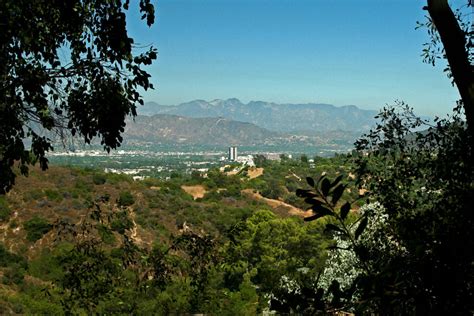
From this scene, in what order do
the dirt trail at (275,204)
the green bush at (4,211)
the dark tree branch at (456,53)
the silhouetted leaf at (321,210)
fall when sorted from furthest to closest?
1. the dirt trail at (275,204)
2. the green bush at (4,211)
3. the dark tree branch at (456,53)
4. the silhouetted leaf at (321,210)

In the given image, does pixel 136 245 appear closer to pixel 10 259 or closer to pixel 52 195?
pixel 10 259

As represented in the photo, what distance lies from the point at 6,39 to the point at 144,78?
2.87ft

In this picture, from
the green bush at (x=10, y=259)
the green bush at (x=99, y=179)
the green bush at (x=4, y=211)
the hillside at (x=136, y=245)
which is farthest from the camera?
the green bush at (x=99, y=179)

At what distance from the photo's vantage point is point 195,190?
57.9 meters

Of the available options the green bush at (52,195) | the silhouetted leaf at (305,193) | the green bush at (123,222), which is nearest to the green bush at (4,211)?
the green bush at (52,195)

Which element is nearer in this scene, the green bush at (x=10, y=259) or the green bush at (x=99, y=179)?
the green bush at (x=10, y=259)

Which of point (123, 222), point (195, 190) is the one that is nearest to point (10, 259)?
point (123, 222)

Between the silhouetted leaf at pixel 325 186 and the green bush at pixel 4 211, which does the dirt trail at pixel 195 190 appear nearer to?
the green bush at pixel 4 211

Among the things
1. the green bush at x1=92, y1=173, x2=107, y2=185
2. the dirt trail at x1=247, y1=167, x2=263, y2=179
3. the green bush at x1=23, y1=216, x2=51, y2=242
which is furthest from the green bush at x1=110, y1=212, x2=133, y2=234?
the dirt trail at x1=247, y1=167, x2=263, y2=179

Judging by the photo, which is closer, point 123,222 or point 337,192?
point 337,192

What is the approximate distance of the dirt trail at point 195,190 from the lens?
184 ft

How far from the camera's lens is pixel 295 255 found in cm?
2855

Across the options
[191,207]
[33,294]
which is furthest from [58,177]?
[33,294]

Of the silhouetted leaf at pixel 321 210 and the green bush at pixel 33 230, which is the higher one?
the silhouetted leaf at pixel 321 210
